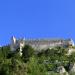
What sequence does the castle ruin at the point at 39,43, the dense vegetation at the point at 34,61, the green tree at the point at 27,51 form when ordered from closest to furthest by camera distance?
the dense vegetation at the point at 34,61, the green tree at the point at 27,51, the castle ruin at the point at 39,43

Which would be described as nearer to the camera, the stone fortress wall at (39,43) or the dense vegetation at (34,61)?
the dense vegetation at (34,61)

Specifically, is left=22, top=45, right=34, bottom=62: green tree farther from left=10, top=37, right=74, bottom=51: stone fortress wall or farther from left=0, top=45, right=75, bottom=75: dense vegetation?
left=10, top=37, right=74, bottom=51: stone fortress wall

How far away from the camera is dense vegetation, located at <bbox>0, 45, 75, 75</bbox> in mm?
39938

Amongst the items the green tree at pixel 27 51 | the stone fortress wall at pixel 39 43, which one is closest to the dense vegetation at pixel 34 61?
the green tree at pixel 27 51

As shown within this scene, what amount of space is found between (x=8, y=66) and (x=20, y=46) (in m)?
45.7

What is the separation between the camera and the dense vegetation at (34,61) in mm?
39938

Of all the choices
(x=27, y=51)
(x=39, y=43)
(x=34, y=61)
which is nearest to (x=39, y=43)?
(x=39, y=43)

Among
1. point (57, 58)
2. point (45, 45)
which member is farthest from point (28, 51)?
point (45, 45)

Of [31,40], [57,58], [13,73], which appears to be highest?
[31,40]

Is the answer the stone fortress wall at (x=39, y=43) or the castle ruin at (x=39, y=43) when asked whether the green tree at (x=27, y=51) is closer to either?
the castle ruin at (x=39, y=43)

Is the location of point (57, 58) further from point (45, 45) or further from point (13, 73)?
point (13, 73)

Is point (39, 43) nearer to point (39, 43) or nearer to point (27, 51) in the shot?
point (39, 43)

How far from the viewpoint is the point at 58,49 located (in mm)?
85250

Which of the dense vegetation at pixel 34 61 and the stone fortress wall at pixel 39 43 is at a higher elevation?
the stone fortress wall at pixel 39 43
